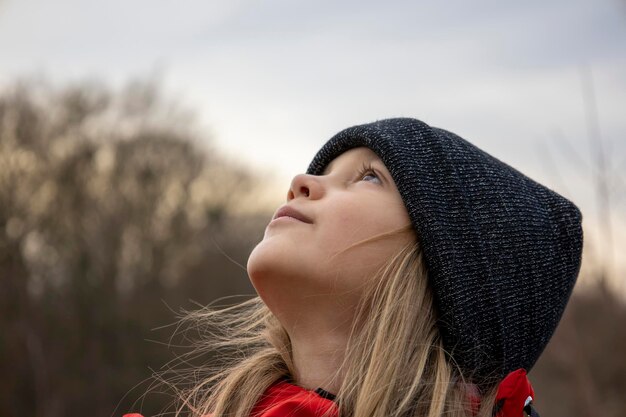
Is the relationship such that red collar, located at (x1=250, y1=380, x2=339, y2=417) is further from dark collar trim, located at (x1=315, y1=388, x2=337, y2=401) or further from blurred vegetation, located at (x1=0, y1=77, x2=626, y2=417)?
blurred vegetation, located at (x1=0, y1=77, x2=626, y2=417)

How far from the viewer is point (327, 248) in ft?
6.66

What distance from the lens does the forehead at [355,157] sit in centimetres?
226

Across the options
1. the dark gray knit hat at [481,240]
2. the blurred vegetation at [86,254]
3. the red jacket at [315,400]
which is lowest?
the blurred vegetation at [86,254]

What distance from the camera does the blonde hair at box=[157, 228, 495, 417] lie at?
1.93 meters

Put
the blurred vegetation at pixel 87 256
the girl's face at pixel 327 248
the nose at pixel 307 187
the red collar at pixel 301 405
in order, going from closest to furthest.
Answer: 1. the red collar at pixel 301 405
2. the girl's face at pixel 327 248
3. the nose at pixel 307 187
4. the blurred vegetation at pixel 87 256

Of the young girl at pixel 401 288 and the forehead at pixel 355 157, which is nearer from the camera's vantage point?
the young girl at pixel 401 288

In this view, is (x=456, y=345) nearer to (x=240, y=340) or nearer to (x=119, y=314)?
(x=240, y=340)

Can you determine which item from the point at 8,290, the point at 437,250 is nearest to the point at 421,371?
the point at 437,250

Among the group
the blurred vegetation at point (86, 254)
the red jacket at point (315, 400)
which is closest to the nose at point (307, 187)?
the red jacket at point (315, 400)

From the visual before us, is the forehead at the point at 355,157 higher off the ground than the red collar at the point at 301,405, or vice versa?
the forehead at the point at 355,157

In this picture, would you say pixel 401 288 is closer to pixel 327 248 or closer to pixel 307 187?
pixel 327 248

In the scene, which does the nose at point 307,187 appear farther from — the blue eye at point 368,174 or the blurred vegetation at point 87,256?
the blurred vegetation at point 87,256

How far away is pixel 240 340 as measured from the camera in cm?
246

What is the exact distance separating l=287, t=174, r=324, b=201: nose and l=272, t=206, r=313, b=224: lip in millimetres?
69
